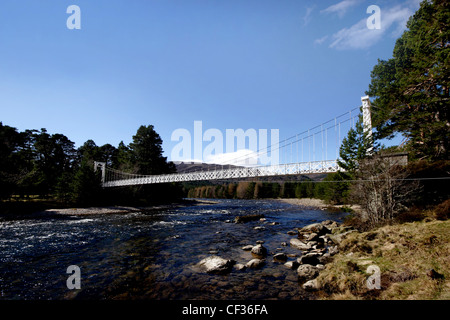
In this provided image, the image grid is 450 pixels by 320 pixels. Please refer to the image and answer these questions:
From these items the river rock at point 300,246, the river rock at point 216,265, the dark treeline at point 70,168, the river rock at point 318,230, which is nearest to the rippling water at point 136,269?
the river rock at point 216,265

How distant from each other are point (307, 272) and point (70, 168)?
54421 millimetres

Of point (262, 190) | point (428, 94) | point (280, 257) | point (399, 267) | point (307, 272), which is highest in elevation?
point (428, 94)

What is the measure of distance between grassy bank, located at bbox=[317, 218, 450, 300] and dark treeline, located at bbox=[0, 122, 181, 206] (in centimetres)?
3276

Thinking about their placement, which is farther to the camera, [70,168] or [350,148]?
[70,168]

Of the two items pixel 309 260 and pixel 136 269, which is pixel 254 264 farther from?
pixel 136 269

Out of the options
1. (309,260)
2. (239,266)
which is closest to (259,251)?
(239,266)

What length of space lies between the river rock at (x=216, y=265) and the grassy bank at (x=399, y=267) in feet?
10.6

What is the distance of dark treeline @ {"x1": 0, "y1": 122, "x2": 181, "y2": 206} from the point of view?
27.6 m

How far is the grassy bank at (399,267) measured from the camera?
4.66m

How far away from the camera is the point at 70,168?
4569cm

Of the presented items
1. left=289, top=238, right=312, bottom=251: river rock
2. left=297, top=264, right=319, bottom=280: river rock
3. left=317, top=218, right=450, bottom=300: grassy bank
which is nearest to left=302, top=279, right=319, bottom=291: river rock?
left=317, top=218, right=450, bottom=300: grassy bank

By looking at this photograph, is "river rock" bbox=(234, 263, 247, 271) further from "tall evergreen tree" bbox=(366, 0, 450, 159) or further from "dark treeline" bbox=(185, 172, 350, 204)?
"dark treeline" bbox=(185, 172, 350, 204)

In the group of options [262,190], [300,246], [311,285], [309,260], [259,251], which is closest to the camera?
[311,285]

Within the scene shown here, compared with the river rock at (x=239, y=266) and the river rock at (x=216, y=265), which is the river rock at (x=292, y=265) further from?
the river rock at (x=216, y=265)
